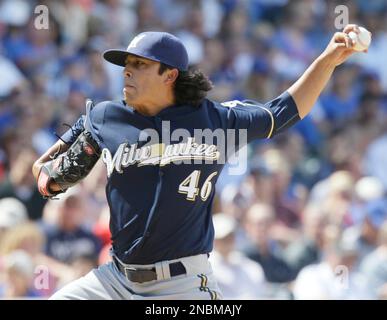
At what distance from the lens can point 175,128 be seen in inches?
183

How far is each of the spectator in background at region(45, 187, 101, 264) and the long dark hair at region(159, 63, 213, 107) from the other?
305cm

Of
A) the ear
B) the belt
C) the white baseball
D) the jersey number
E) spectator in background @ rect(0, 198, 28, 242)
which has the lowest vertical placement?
the belt

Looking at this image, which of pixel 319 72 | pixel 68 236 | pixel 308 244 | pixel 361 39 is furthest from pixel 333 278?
pixel 361 39

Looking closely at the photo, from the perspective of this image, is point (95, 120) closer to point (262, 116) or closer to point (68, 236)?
point (262, 116)

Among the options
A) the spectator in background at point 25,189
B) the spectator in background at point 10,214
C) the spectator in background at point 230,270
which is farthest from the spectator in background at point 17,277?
the spectator in background at point 230,270

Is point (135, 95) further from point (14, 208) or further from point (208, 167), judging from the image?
point (14, 208)

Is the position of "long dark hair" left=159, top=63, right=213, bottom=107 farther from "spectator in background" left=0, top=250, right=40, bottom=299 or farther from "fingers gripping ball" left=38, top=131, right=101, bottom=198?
"spectator in background" left=0, top=250, right=40, bottom=299

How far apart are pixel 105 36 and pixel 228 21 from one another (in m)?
1.72

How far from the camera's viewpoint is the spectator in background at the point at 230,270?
757cm

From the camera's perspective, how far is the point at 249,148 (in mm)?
9797

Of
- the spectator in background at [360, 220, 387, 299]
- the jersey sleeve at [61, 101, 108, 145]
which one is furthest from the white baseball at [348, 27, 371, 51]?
the spectator in background at [360, 220, 387, 299]

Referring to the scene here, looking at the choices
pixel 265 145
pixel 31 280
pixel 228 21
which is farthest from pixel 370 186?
pixel 31 280

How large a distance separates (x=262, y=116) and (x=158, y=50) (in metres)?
0.62

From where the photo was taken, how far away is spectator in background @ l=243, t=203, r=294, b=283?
8.15 meters
